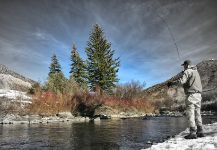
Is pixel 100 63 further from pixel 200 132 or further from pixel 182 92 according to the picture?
pixel 200 132

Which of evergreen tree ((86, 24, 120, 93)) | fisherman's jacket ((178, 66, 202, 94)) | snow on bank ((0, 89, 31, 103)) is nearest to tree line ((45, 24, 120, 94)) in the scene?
evergreen tree ((86, 24, 120, 93))

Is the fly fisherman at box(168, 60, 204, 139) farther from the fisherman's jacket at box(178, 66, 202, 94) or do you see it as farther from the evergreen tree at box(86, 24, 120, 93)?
the evergreen tree at box(86, 24, 120, 93)

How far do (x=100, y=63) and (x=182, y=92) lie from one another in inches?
1266

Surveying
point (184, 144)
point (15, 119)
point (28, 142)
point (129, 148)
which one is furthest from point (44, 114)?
point (184, 144)

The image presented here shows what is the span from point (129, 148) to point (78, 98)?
85.2 ft

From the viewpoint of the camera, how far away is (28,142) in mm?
13898

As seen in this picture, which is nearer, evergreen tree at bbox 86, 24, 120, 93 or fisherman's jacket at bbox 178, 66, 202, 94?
fisherman's jacket at bbox 178, 66, 202, 94

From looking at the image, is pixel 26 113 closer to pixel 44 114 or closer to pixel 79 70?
pixel 44 114

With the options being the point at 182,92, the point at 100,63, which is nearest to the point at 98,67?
the point at 100,63

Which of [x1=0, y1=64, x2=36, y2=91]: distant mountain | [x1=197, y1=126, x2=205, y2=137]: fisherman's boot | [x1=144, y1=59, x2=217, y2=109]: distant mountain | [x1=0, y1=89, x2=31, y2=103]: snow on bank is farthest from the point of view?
[x1=0, y1=64, x2=36, y2=91]: distant mountain

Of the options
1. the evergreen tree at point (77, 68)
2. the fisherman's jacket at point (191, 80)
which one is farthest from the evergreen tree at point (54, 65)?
the fisherman's jacket at point (191, 80)

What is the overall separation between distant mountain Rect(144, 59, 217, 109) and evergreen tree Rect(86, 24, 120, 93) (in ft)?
24.6

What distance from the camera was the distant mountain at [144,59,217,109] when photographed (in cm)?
4793

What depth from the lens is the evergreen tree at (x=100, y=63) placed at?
5219 centimetres
